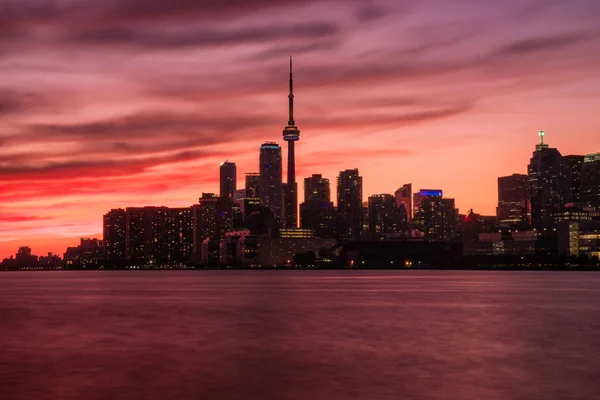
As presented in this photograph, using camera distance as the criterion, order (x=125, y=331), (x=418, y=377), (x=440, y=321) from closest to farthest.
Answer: (x=418, y=377)
(x=125, y=331)
(x=440, y=321)

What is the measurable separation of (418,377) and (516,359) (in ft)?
32.9

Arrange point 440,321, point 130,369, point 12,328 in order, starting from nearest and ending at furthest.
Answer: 1. point 130,369
2. point 12,328
3. point 440,321

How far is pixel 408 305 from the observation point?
106 metres

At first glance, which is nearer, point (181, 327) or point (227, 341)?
point (227, 341)

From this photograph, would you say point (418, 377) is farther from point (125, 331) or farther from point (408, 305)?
point (408, 305)

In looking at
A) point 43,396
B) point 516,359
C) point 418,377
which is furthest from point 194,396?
point 516,359

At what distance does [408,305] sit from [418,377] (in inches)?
2555

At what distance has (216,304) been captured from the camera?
110m

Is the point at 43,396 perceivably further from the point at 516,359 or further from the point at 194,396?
the point at 516,359

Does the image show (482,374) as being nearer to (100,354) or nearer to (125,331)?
(100,354)

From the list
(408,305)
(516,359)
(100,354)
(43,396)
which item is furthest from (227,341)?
(408,305)

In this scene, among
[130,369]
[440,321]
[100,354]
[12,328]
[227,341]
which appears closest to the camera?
[130,369]

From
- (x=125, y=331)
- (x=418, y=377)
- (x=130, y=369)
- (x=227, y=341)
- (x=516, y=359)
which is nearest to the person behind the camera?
(x=418, y=377)

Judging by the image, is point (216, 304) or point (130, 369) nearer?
point (130, 369)
